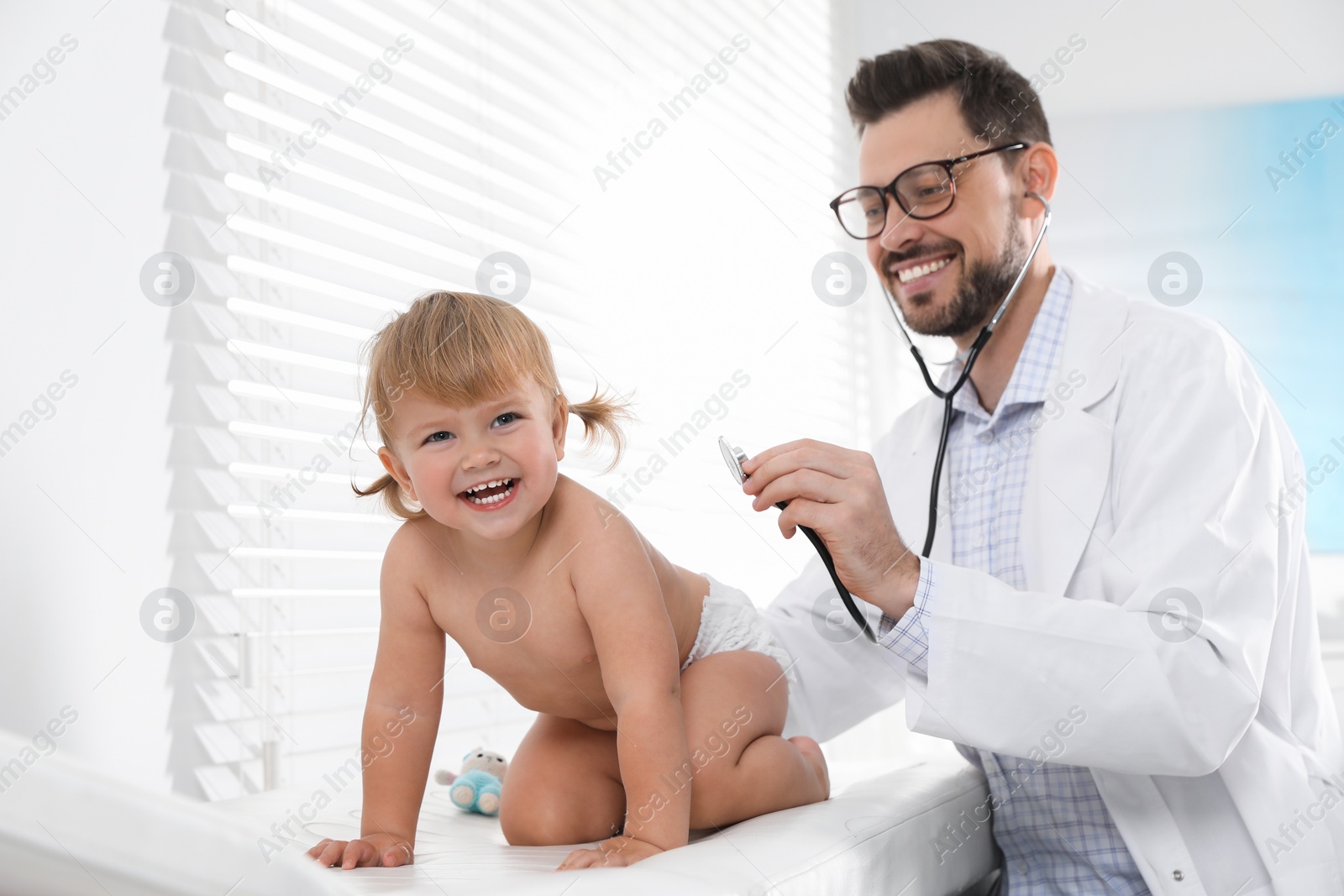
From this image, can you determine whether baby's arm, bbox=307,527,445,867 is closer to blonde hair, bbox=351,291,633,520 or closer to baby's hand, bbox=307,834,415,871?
baby's hand, bbox=307,834,415,871

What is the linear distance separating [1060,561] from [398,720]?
75cm

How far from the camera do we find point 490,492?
0.93 metres

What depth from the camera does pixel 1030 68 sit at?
270 cm

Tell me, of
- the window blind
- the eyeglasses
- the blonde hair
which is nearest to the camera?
the blonde hair

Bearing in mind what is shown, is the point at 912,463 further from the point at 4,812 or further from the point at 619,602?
the point at 4,812

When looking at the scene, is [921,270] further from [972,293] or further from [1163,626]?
[1163,626]

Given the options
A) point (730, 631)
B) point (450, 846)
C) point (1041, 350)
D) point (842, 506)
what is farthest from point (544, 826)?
point (1041, 350)

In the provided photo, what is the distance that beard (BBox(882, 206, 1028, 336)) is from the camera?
1.45 m

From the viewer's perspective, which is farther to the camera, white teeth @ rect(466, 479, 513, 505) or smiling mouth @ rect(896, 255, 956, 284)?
smiling mouth @ rect(896, 255, 956, 284)

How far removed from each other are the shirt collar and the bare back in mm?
580

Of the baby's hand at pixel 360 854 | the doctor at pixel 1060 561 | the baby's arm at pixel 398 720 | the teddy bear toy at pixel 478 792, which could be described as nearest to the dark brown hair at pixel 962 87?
the doctor at pixel 1060 561

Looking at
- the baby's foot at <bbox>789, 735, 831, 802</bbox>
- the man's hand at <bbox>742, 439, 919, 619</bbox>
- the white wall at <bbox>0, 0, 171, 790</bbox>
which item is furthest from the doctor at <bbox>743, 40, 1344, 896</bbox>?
the white wall at <bbox>0, 0, 171, 790</bbox>

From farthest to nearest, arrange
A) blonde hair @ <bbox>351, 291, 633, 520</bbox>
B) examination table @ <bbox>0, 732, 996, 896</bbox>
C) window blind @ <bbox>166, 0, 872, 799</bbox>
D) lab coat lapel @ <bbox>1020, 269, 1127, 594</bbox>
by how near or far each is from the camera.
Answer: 1. window blind @ <bbox>166, 0, 872, 799</bbox>
2. lab coat lapel @ <bbox>1020, 269, 1127, 594</bbox>
3. blonde hair @ <bbox>351, 291, 633, 520</bbox>
4. examination table @ <bbox>0, 732, 996, 896</bbox>


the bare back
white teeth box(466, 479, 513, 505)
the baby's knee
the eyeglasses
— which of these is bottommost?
the baby's knee
